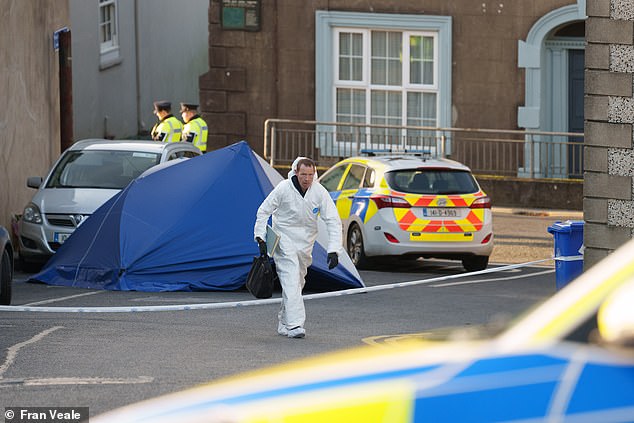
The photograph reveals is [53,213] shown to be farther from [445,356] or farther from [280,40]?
[445,356]

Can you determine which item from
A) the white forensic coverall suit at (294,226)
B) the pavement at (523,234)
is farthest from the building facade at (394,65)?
the white forensic coverall suit at (294,226)

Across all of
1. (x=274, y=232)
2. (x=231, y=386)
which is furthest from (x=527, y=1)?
(x=231, y=386)

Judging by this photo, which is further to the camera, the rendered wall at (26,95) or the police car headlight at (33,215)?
the rendered wall at (26,95)

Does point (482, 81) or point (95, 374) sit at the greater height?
point (482, 81)

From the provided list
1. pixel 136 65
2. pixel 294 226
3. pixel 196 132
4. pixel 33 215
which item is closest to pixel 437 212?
pixel 196 132

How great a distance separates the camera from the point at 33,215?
16.9m

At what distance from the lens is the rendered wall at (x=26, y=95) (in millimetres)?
19891

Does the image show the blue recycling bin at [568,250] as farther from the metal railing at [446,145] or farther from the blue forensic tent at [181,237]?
the metal railing at [446,145]

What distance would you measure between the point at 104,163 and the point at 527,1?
38.8 feet

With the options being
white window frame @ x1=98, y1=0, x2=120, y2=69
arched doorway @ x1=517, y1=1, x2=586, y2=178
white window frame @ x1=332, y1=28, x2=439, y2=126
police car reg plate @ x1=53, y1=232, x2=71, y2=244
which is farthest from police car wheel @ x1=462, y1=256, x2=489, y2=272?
white window frame @ x1=98, y1=0, x2=120, y2=69

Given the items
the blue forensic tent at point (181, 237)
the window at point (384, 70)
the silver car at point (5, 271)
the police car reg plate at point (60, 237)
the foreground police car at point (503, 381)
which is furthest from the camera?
the window at point (384, 70)

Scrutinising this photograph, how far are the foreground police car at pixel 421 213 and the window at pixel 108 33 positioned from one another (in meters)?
12.7

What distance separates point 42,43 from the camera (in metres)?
21.7

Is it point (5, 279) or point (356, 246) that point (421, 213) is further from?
point (5, 279)
